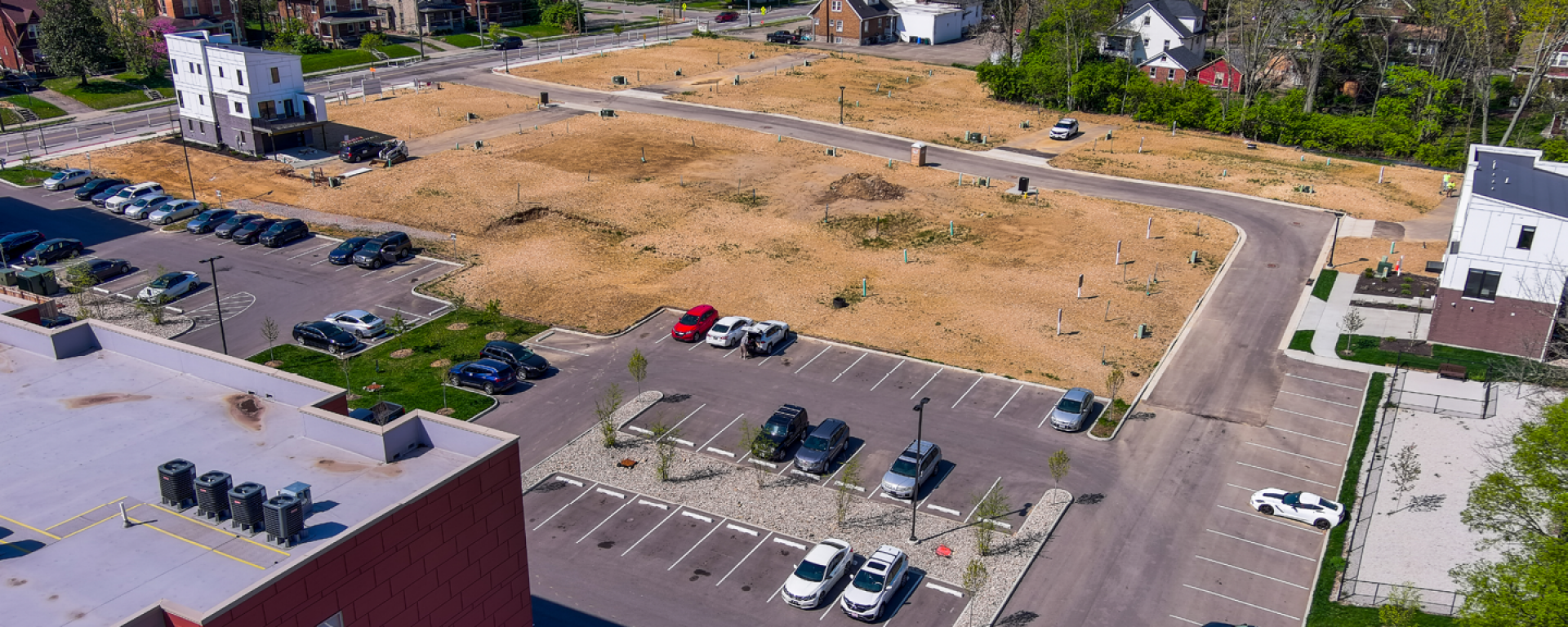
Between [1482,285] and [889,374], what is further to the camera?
[1482,285]

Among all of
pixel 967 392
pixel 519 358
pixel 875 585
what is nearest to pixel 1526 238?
pixel 967 392

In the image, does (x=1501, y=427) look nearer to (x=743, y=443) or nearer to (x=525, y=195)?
(x=743, y=443)

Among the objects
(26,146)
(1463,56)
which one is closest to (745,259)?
(26,146)

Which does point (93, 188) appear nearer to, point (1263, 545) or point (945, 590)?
point (945, 590)

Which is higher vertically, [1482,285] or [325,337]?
[1482,285]

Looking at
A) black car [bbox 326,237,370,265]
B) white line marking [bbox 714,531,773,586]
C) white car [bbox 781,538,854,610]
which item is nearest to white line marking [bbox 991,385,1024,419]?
white car [bbox 781,538,854,610]

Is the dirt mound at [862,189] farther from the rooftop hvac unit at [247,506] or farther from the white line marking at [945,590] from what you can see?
the rooftop hvac unit at [247,506]

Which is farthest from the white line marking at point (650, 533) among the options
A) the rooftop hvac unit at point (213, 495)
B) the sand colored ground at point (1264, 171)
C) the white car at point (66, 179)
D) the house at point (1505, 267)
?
the white car at point (66, 179)
